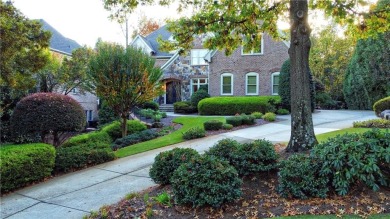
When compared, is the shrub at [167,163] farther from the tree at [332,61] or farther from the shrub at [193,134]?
the tree at [332,61]

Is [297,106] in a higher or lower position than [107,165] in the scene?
higher

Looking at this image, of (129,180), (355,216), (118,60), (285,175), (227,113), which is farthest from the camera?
(227,113)

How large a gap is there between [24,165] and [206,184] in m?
4.95

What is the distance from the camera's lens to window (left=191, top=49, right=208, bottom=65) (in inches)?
1128

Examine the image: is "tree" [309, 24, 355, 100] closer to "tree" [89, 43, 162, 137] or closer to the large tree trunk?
"tree" [89, 43, 162, 137]

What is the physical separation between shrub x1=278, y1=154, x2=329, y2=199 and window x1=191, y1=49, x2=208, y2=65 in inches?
957

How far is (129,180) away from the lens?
714cm

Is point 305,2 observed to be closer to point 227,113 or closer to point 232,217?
point 232,217

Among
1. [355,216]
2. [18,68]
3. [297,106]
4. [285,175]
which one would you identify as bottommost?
[355,216]

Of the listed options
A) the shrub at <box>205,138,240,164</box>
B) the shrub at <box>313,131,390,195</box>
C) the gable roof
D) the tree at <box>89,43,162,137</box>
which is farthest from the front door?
the shrub at <box>313,131,390,195</box>

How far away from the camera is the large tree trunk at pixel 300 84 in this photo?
654 cm

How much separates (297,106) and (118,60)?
8.85 m

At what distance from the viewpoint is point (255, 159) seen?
17.8 feet

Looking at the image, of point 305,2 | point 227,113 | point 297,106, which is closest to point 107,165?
point 297,106
